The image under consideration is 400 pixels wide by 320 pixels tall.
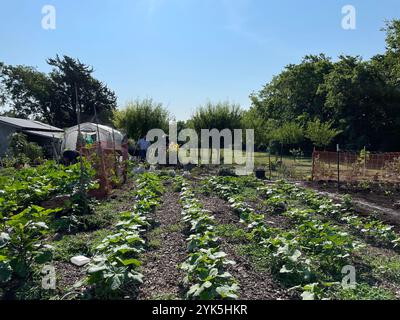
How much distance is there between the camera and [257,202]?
856 cm

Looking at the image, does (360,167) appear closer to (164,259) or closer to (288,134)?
(164,259)

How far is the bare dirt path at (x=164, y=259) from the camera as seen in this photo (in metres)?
3.62

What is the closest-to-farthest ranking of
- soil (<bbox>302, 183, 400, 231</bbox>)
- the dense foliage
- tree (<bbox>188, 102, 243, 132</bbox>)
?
soil (<bbox>302, 183, 400, 231</bbox>) < tree (<bbox>188, 102, 243, 132</bbox>) < the dense foliage

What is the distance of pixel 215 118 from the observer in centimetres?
2300

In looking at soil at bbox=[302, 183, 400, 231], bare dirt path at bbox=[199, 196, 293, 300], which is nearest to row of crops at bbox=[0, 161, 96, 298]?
bare dirt path at bbox=[199, 196, 293, 300]

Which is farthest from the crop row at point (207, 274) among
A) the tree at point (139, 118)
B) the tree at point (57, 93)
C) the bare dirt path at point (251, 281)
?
the tree at point (57, 93)

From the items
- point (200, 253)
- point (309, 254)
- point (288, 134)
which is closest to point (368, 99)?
point (288, 134)

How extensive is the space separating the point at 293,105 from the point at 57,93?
26.2m

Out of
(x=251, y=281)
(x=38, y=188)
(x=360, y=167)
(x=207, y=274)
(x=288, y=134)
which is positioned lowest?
(x=251, y=281)

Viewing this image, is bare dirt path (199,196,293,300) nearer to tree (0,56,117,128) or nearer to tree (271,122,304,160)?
tree (271,122,304,160)

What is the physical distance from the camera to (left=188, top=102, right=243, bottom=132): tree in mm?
22938
